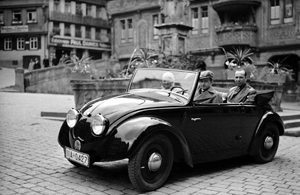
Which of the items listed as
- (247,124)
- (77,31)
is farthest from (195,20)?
(247,124)

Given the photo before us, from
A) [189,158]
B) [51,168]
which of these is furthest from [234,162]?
[51,168]

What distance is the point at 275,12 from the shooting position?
29.1m

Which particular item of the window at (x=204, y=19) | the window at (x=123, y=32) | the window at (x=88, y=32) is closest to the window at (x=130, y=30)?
the window at (x=123, y=32)

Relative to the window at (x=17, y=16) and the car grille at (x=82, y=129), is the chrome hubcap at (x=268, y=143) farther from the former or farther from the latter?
the window at (x=17, y=16)

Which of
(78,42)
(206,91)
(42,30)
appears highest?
(42,30)

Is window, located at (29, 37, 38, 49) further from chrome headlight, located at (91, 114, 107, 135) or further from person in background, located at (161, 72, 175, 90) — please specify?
chrome headlight, located at (91, 114, 107, 135)

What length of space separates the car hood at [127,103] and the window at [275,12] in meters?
25.9

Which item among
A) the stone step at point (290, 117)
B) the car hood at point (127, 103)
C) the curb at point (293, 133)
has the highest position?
the car hood at point (127, 103)

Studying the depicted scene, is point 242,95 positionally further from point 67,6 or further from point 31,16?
point 31,16

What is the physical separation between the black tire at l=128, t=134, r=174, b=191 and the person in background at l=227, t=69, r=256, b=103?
208cm

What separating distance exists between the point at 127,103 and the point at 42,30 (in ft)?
163

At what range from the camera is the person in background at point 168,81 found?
5.74 metres

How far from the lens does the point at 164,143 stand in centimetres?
494

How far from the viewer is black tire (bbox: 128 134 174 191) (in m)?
4.64
